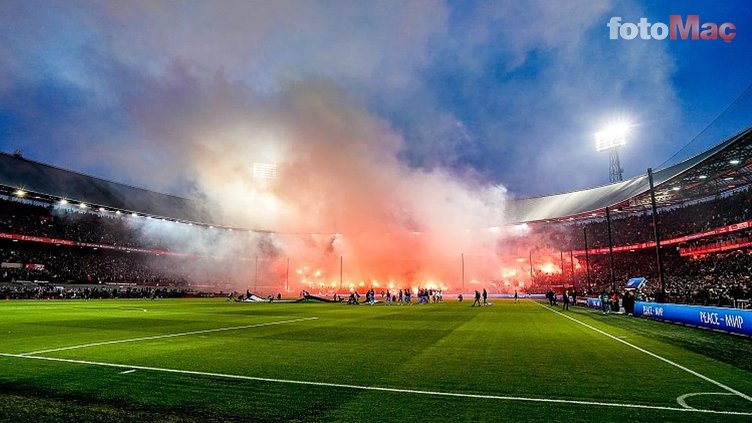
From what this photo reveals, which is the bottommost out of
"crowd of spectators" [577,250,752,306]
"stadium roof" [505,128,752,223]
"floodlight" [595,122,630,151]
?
"crowd of spectators" [577,250,752,306]

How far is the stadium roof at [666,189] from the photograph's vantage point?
1414 inches

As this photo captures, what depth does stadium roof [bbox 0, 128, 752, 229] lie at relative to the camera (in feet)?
128

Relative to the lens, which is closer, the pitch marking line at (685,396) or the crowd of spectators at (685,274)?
the pitch marking line at (685,396)

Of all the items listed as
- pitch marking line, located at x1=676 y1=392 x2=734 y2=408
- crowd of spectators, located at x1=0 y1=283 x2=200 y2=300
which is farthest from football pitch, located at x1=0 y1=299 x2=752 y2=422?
crowd of spectators, located at x1=0 y1=283 x2=200 y2=300

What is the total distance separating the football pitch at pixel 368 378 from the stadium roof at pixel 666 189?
2760cm

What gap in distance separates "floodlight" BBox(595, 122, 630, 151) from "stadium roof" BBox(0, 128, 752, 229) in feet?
21.1

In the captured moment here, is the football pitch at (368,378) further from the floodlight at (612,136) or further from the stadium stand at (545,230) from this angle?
the floodlight at (612,136)

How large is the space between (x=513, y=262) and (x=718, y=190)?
39.2m

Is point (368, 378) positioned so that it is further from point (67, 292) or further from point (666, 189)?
point (67, 292)

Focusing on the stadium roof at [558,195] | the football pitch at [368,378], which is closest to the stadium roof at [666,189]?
the stadium roof at [558,195]

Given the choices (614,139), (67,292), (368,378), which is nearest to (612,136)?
(614,139)

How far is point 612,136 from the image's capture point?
68.0 m

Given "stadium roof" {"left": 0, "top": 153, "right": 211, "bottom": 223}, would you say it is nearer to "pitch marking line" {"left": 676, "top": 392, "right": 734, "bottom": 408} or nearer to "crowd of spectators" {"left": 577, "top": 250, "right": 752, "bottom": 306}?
"pitch marking line" {"left": 676, "top": 392, "right": 734, "bottom": 408}

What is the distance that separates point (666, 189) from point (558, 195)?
32.0 m
